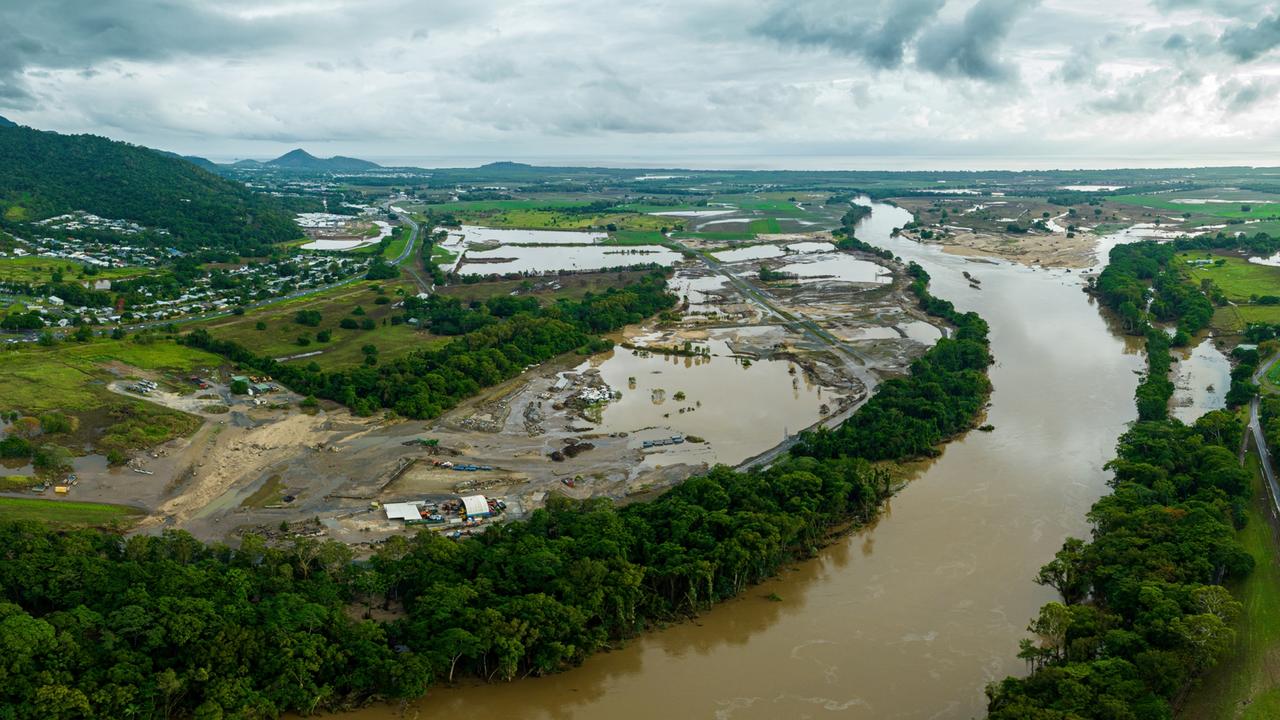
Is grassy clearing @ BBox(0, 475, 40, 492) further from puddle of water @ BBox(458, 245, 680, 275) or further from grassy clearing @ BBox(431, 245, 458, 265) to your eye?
grassy clearing @ BBox(431, 245, 458, 265)

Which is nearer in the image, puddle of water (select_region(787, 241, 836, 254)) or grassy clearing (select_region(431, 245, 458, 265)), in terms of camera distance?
grassy clearing (select_region(431, 245, 458, 265))

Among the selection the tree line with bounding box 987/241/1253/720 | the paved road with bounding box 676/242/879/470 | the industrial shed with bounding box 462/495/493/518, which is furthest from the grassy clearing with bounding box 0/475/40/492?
the tree line with bounding box 987/241/1253/720

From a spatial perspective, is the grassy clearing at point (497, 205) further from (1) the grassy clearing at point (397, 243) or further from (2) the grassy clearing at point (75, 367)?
(2) the grassy clearing at point (75, 367)

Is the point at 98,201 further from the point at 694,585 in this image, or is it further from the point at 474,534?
the point at 694,585

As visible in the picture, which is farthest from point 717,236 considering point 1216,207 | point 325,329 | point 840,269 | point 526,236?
point 1216,207

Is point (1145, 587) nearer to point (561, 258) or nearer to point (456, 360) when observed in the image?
point (456, 360)

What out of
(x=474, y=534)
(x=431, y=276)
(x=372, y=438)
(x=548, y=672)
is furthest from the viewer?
(x=431, y=276)

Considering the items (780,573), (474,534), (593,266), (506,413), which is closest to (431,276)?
(593,266)
